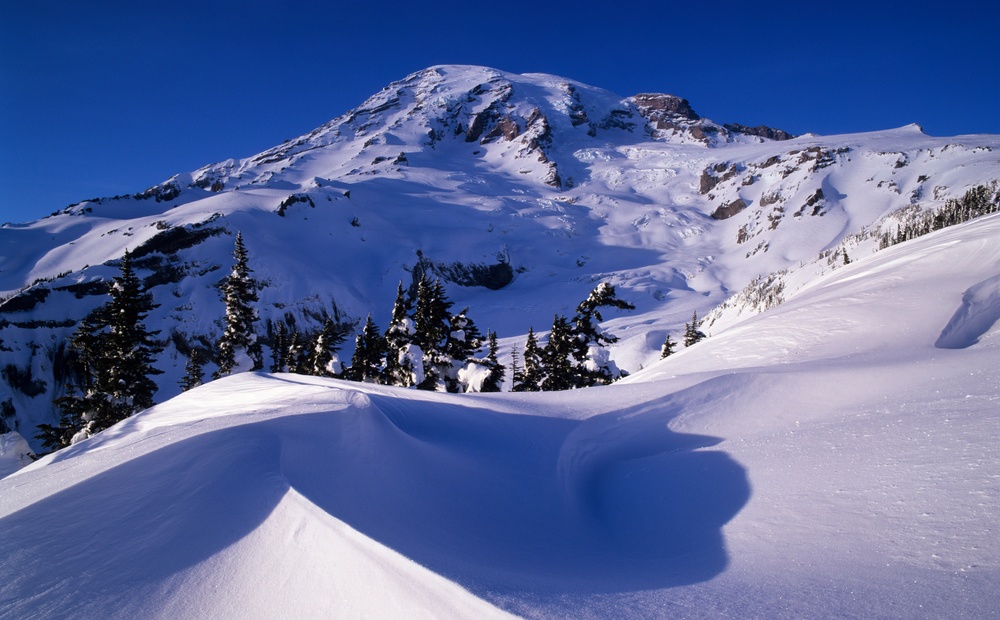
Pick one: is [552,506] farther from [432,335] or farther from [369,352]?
[369,352]

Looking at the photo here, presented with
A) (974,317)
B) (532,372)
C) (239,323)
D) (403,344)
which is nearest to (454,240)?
(239,323)

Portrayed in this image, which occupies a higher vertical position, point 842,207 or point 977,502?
point 842,207

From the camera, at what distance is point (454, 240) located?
133m

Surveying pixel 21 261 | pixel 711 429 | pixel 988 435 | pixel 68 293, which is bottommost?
pixel 711 429

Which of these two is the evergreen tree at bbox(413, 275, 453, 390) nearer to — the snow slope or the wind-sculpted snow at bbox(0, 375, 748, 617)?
the snow slope

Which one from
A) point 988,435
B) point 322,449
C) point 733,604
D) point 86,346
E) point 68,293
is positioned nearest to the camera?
point 733,604

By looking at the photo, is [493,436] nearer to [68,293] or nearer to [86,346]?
[86,346]

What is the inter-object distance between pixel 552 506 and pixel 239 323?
2490 centimetres

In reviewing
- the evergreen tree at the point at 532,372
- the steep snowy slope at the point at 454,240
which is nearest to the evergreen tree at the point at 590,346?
the evergreen tree at the point at 532,372

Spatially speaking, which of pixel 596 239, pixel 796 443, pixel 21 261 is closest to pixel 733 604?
pixel 796 443

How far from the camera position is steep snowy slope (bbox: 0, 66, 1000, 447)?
230 feet

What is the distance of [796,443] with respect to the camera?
4.61 m

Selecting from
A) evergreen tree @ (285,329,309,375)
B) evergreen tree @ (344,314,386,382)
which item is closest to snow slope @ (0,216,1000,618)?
evergreen tree @ (344,314,386,382)

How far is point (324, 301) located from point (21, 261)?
62.0 m
